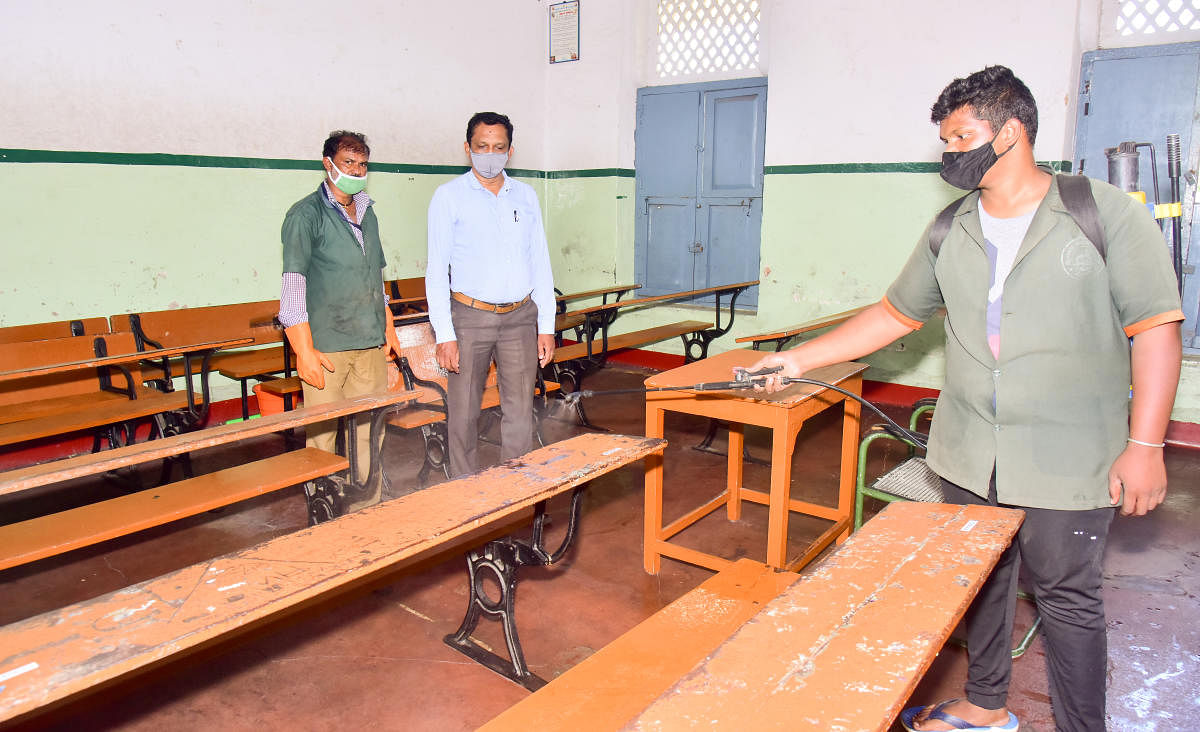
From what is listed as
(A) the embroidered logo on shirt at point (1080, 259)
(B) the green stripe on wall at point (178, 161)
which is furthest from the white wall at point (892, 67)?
(A) the embroidered logo on shirt at point (1080, 259)

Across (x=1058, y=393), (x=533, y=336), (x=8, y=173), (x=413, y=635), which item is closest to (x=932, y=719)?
(x=1058, y=393)

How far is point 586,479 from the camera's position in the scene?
2.01m

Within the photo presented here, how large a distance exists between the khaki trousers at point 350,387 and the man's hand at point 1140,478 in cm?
249

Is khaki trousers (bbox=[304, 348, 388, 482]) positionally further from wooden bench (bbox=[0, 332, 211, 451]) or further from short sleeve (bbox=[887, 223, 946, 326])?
short sleeve (bbox=[887, 223, 946, 326])

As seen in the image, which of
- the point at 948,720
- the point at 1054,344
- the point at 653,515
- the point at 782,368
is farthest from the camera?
→ the point at 653,515

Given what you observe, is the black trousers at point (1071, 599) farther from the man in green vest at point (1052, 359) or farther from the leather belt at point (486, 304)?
the leather belt at point (486, 304)

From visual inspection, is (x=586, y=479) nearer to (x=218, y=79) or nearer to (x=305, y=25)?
(x=218, y=79)

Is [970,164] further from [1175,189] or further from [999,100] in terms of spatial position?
[1175,189]

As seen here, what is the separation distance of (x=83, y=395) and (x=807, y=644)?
3804mm

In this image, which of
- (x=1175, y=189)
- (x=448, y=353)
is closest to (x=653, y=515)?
(x=448, y=353)

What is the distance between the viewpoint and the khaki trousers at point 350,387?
3.05m

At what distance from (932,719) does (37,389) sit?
3.93 metres

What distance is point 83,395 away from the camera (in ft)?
12.3

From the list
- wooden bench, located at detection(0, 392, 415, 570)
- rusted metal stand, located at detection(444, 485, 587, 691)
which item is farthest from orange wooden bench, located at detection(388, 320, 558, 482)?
rusted metal stand, located at detection(444, 485, 587, 691)
